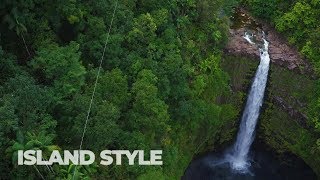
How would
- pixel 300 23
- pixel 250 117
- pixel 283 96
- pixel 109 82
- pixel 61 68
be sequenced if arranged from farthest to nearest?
pixel 300 23
pixel 250 117
pixel 283 96
pixel 109 82
pixel 61 68

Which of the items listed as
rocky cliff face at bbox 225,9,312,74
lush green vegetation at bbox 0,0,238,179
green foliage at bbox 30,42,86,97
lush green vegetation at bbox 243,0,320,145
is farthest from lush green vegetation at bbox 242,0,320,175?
green foliage at bbox 30,42,86,97

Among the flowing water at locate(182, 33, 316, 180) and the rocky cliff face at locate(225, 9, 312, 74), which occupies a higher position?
the rocky cliff face at locate(225, 9, 312, 74)

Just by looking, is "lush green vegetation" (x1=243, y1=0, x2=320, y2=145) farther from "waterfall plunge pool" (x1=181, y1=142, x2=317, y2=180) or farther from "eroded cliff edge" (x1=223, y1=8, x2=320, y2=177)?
"waterfall plunge pool" (x1=181, y1=142, x2=317, y2=180)

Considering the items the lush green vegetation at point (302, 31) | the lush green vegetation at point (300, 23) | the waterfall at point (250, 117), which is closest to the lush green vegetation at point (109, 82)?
the waterfall at point (250, 117)

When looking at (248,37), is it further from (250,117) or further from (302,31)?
(250,117)

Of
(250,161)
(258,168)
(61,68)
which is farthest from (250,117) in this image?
(61,68)

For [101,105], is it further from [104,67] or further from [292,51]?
[292,51]

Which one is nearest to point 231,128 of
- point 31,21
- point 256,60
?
point 256,60

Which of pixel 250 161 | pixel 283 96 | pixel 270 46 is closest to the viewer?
pixel 283 96
